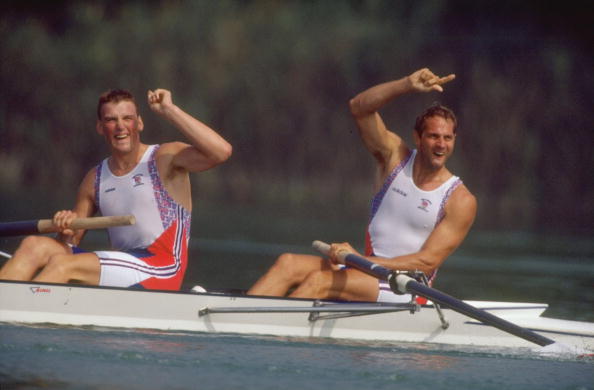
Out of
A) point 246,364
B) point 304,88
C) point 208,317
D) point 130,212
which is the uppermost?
point 304,88

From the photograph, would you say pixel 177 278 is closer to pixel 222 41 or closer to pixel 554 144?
pixel 554 144

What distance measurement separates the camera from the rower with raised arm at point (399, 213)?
27.5 feet

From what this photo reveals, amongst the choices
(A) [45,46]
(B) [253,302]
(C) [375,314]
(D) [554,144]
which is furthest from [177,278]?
(A) [45,46]

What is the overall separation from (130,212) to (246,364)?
1.55 m

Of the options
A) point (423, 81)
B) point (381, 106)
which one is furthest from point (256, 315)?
point (423, 81)

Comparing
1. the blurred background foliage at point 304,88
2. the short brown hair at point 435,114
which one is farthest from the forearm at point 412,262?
the blurred background foliage at point 304,88

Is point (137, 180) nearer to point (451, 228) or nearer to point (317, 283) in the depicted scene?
point (317, 283)

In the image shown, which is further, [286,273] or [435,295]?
[286,273]

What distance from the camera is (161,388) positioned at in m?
7.21

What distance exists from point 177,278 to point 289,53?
23.8 meters

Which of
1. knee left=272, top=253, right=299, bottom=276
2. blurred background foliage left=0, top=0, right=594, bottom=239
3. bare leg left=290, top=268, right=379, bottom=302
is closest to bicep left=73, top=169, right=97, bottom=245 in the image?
knee left=272, top=253, right=299, bottom=276

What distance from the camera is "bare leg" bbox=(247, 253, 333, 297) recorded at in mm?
8367

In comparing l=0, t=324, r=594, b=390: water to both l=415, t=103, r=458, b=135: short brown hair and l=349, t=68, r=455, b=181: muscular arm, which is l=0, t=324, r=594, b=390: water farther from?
l=415, t=103, r=458, b=135: short brown hair

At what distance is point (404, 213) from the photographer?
8.60 m
